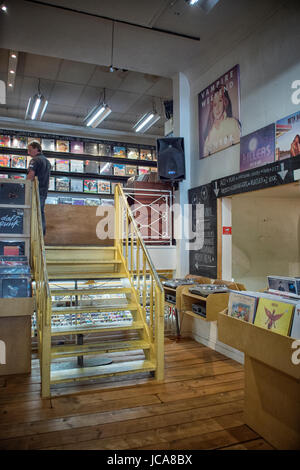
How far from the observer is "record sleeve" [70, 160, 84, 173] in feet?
27.1

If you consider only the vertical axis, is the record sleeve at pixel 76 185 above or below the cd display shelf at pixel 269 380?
above

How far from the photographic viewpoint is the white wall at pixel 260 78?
3607 millimetres

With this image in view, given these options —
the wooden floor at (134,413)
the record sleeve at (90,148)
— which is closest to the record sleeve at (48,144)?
the record sleeve at (90,148)

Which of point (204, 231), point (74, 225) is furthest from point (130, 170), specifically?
point (204, 231)

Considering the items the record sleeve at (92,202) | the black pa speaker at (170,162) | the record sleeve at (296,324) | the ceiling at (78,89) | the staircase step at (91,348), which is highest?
the ceiling at (78,89)

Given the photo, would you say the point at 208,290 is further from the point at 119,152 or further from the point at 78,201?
the point at 119,152

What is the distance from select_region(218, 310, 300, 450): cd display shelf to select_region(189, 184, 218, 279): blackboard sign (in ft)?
7.70

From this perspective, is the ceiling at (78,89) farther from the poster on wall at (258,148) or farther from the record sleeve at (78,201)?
the poster on wall at (258,148)

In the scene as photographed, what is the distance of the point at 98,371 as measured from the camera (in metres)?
3.42

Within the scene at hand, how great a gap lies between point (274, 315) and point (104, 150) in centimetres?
721

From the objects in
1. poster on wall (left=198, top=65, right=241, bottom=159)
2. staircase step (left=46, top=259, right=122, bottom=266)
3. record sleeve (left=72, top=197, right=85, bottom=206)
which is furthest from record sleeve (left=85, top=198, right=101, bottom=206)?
poster on wall (left=198, top=65, right=241, bottom=159)

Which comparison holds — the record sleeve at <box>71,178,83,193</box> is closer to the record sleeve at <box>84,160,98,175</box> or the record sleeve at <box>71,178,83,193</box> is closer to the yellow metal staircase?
the record sleeve at <box>84,160,98,175</box>

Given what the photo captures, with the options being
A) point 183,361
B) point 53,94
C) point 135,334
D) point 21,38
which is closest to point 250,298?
point 183,361

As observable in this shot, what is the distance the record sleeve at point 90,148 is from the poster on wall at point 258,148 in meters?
5.00
